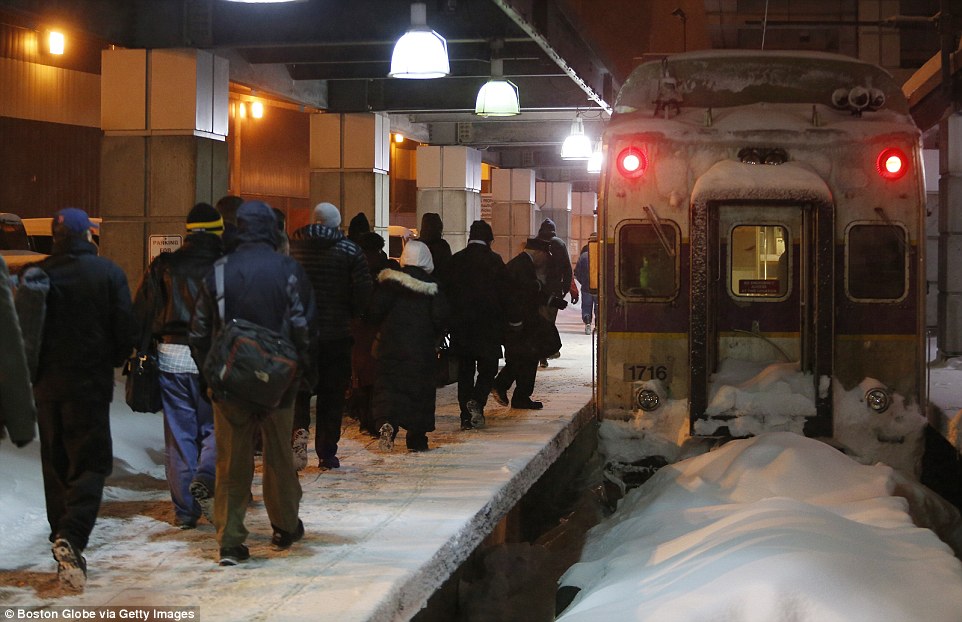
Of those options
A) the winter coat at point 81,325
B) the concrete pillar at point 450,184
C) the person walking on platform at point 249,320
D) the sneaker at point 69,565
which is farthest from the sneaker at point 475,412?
the concrete pillar at point 450,184

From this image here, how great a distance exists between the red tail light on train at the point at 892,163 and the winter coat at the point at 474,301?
11.4ft

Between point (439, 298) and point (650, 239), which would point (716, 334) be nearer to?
point (650, 239)

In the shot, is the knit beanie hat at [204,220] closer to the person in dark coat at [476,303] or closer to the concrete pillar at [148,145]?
the person in dark coat at [476,303]

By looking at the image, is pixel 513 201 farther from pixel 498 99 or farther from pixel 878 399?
pixel 878 399

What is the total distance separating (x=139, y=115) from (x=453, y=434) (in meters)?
5.17

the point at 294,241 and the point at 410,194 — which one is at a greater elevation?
the point at 410,194

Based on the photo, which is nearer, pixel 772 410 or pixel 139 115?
pixel 772 410

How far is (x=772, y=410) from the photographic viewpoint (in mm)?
8508

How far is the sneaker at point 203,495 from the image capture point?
271 inches

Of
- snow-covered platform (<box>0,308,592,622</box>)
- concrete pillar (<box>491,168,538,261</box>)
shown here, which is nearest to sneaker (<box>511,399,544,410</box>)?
snow-covered platform (<box>0,308,592,622</box>)

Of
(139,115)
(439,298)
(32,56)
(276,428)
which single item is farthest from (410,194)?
(276,428)

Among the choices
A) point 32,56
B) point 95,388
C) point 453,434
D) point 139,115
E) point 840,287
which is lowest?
point 453,434

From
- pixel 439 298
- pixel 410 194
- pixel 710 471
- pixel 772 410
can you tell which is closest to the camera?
pixel 710 471

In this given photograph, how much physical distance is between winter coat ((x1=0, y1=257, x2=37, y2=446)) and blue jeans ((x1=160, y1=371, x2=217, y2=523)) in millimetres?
2465
